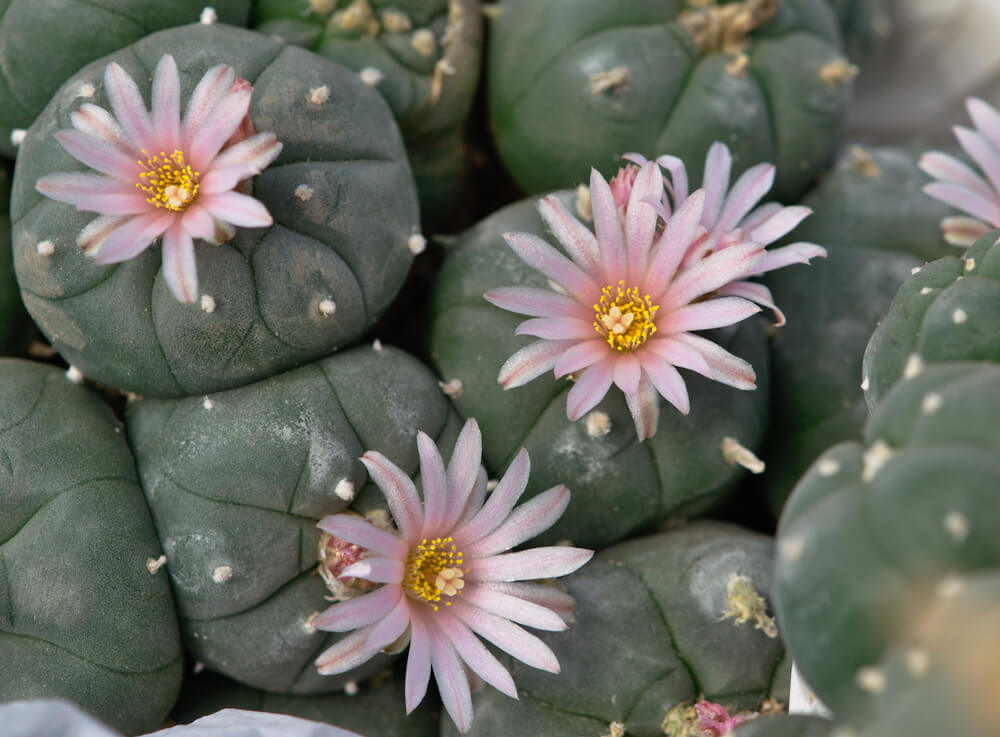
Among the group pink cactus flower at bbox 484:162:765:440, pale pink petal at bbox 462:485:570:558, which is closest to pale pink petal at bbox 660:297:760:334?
pink cactus flower at bbox 484:162:765:440

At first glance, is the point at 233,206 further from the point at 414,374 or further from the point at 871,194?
the point at 871,194

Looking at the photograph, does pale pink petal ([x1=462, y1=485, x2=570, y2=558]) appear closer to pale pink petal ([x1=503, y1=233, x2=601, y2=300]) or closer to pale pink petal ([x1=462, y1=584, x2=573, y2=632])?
pale pink petal ([x1=462, y1=584, x2=573, y2=632])

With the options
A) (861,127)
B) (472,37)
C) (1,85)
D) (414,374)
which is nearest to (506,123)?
(472,37)

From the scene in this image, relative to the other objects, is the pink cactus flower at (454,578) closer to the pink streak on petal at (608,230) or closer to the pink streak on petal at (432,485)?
the pink streak on petal at (432,485)

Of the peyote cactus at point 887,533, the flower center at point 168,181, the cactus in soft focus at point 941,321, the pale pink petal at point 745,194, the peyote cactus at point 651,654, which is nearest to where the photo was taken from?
the peyote cactus at point 887,533

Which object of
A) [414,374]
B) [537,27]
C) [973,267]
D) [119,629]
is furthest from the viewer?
[537,27]

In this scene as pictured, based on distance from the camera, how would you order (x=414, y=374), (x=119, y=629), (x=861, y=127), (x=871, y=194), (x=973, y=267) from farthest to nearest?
(x=861, y=127)
(x=871, y=194)
(x=414, y=374)
(x=119, y=629)
(x=973, y=267)

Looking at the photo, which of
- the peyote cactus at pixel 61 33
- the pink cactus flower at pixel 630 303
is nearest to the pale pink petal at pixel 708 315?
the pink cactus flower at pixel 630 303

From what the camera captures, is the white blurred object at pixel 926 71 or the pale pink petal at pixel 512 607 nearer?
the pale pink petal at pixel 512 607
